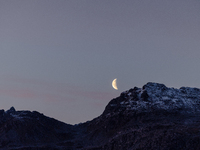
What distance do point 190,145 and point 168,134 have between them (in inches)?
724

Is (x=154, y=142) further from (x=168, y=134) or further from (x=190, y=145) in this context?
(x=190, y=145)

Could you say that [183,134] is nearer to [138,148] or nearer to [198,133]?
[198,133]

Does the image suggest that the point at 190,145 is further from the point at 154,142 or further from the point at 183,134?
the point at 154,142

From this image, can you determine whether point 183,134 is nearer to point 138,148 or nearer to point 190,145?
point 190,145

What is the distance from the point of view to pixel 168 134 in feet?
651

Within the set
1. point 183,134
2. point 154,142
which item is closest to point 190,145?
point 183,134

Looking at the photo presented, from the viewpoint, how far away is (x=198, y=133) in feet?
639

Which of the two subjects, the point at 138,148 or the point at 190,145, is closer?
the point at 190,145

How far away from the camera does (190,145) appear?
602 feet

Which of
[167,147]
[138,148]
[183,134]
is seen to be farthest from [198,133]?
[138,148]

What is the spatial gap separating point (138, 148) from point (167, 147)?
20.6 meters

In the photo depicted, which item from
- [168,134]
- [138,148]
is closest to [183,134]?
[168,134]

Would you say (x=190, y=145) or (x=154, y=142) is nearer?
(x=190, y=145)

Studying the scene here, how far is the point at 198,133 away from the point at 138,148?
40.0 m
